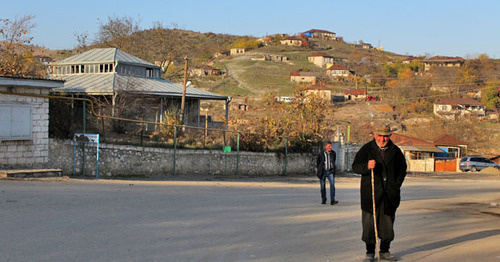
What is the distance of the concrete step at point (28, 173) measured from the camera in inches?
632

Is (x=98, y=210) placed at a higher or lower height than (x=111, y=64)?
lower

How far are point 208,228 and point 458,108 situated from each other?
299 ft

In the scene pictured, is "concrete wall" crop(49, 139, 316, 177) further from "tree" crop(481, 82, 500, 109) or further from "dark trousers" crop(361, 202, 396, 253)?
"tree" crop(481, 82, 500, 109)

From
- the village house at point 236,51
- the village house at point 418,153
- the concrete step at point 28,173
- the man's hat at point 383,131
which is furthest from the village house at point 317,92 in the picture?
the village house at point 236,51

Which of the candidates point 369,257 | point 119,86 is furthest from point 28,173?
point 119,86

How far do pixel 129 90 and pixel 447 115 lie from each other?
66527mm

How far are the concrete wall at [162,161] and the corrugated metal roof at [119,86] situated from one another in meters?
9.87

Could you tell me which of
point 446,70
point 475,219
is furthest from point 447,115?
point 475,219

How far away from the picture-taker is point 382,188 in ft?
25.0

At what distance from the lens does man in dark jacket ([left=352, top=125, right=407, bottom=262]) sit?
7613 millimetres

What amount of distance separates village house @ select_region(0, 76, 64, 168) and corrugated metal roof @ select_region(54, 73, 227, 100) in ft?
41.8

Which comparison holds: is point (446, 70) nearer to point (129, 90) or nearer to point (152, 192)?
point (129, 90)

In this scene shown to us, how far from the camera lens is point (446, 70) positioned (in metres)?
131

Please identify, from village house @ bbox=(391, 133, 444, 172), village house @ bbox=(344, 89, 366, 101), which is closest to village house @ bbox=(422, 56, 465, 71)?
village house @ bbox=(344, 89, 366, 101)
